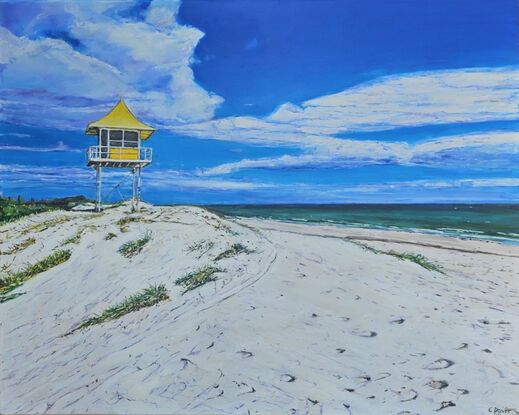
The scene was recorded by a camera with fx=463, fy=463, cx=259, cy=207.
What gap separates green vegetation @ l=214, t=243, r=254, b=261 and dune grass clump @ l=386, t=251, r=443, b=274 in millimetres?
717

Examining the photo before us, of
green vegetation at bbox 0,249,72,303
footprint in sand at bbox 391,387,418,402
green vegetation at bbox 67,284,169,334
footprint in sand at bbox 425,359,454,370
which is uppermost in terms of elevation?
green vegetation at bbox 0,249,72,303

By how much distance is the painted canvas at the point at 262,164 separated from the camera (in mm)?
2109

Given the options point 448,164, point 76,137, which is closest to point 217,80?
point 76,137

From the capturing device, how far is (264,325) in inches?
77.0

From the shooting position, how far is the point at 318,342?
1.91m

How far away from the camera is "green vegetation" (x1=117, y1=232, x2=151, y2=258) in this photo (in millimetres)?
2201

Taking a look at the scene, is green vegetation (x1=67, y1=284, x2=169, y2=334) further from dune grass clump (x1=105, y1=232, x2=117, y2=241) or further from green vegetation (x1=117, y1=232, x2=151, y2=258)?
dune grass clump (x1=105, y1=232, x2=117, y2=241)

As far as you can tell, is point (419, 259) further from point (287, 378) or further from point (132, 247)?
point (132, 247)

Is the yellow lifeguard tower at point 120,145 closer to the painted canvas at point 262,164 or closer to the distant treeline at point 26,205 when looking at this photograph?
the painted canvas at point 262,164

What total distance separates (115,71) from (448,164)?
1749mm

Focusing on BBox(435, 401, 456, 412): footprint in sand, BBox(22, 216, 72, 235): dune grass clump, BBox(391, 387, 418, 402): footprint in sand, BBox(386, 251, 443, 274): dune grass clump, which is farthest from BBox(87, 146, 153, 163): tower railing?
BBox(435, 401, 456, 412): footprint in sand

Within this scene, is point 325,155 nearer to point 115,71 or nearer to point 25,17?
point 115,71
